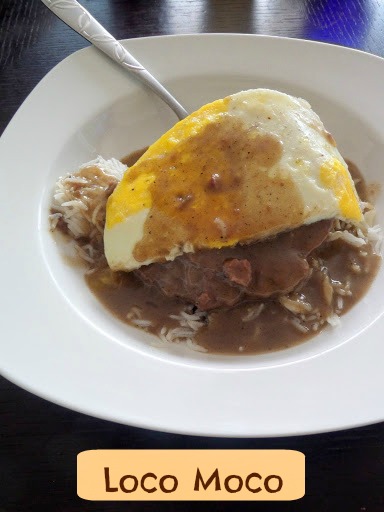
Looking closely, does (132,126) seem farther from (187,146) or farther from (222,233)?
(222,233)

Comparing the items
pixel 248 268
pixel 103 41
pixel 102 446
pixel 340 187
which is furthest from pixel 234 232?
pixel 103 41

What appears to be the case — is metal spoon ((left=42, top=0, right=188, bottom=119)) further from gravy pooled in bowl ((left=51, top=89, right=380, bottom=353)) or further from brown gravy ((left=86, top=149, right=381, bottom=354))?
brown gravy ((left=86, top=149, right=381, bottom=354))

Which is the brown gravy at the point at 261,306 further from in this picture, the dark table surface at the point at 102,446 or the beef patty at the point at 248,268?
the dark table surface at the point at 102,446

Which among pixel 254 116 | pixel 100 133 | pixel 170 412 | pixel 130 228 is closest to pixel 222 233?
pixel 130 228

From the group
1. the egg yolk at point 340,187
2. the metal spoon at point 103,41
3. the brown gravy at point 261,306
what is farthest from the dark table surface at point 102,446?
the metal spoon at point 103,41

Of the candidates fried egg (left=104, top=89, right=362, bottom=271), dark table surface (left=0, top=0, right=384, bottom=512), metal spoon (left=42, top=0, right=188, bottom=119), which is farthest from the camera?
metal spoon (left=42, top=0, right=188, bottom=119)

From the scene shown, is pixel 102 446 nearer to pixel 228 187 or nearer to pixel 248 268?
pixel 248 268

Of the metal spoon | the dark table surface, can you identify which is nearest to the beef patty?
Result: the dark table surface
